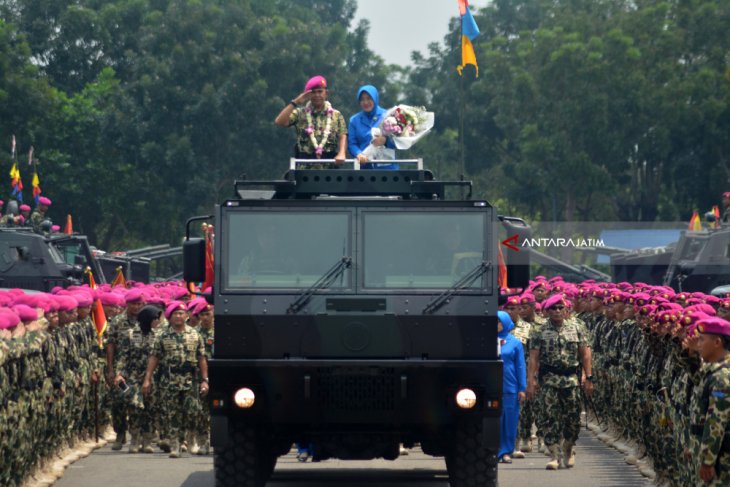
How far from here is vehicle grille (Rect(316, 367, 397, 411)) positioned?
12836 mm

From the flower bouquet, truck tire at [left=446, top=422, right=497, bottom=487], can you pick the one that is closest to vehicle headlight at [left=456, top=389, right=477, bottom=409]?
truck tire at [left=446, top=422, right=497, bottom=487]

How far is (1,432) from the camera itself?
1283cm

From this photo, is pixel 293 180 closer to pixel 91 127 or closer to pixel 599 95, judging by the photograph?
pixel 599 95

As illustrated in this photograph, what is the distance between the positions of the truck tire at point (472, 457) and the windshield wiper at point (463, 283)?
1035mm

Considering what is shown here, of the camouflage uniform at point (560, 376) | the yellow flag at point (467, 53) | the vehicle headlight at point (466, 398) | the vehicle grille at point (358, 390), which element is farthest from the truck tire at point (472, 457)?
the yellow flag at point (467, 53)

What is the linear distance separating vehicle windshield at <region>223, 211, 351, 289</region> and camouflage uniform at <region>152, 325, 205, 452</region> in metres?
5.59

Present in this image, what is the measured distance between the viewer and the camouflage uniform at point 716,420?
10203 mm

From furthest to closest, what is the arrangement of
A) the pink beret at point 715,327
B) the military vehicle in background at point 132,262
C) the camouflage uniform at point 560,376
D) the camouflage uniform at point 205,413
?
Answer: the military vehicle in background at point 132,262 → the camouflage uniform at point 205,413 → the camouflage uniform at point 560,376 → the pink beret at point 715,327

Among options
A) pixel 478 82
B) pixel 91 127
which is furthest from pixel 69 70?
pixel 478 82

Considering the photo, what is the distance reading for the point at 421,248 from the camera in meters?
13.2

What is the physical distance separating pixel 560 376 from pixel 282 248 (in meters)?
5.46

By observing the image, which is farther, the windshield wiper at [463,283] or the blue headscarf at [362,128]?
the blue headscarf at [362,128]

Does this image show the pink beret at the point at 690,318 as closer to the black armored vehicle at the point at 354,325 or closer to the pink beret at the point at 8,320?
the black armored vehicle at the point at 354,325

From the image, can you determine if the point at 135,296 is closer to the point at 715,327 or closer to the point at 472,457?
the point at 472,457
